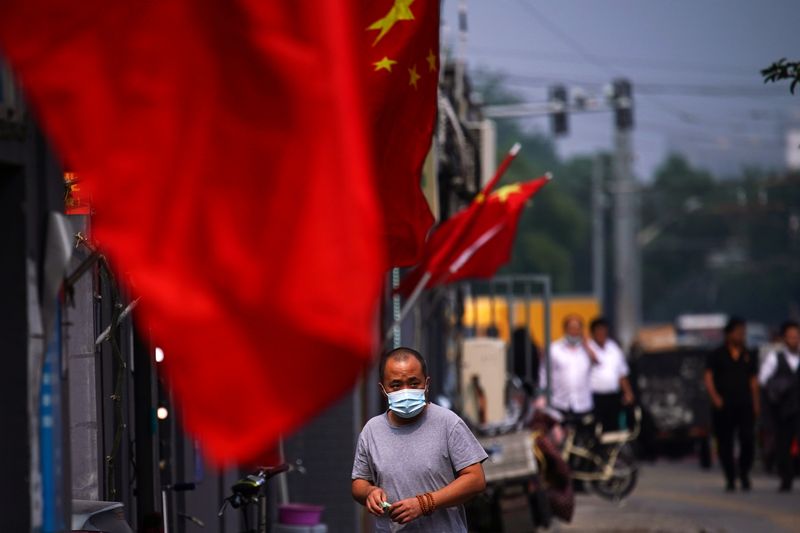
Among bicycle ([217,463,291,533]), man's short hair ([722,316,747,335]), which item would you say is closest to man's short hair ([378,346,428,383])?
bicycle ([217,463,291,533])

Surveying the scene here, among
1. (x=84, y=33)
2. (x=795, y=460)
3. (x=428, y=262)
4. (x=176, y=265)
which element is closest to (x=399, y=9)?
(x=84, y=33)

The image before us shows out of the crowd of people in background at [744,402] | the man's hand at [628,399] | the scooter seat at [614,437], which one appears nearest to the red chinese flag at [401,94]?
the scooter seat at [614,437]

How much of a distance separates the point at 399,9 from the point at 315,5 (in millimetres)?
2912

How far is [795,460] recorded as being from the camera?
23703 millimetres

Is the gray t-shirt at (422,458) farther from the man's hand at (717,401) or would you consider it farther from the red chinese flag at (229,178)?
the man's hand at (717,401)

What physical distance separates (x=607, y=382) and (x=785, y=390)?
7.58 ft

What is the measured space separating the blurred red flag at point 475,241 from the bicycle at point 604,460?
5.63 meters

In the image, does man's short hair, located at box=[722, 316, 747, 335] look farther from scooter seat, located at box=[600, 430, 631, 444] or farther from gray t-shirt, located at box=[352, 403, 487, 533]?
gray t-shirt, located at box=[352, 403, 487, 533]

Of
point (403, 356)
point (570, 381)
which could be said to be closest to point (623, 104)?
point (570, 381)

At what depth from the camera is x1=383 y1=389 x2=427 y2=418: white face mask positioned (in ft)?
25.6

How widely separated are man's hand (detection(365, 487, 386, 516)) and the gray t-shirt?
0.29 feet

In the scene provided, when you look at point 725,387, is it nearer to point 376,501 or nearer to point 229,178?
point 376,501

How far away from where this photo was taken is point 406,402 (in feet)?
25.6

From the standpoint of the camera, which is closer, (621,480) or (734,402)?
(621,480)
